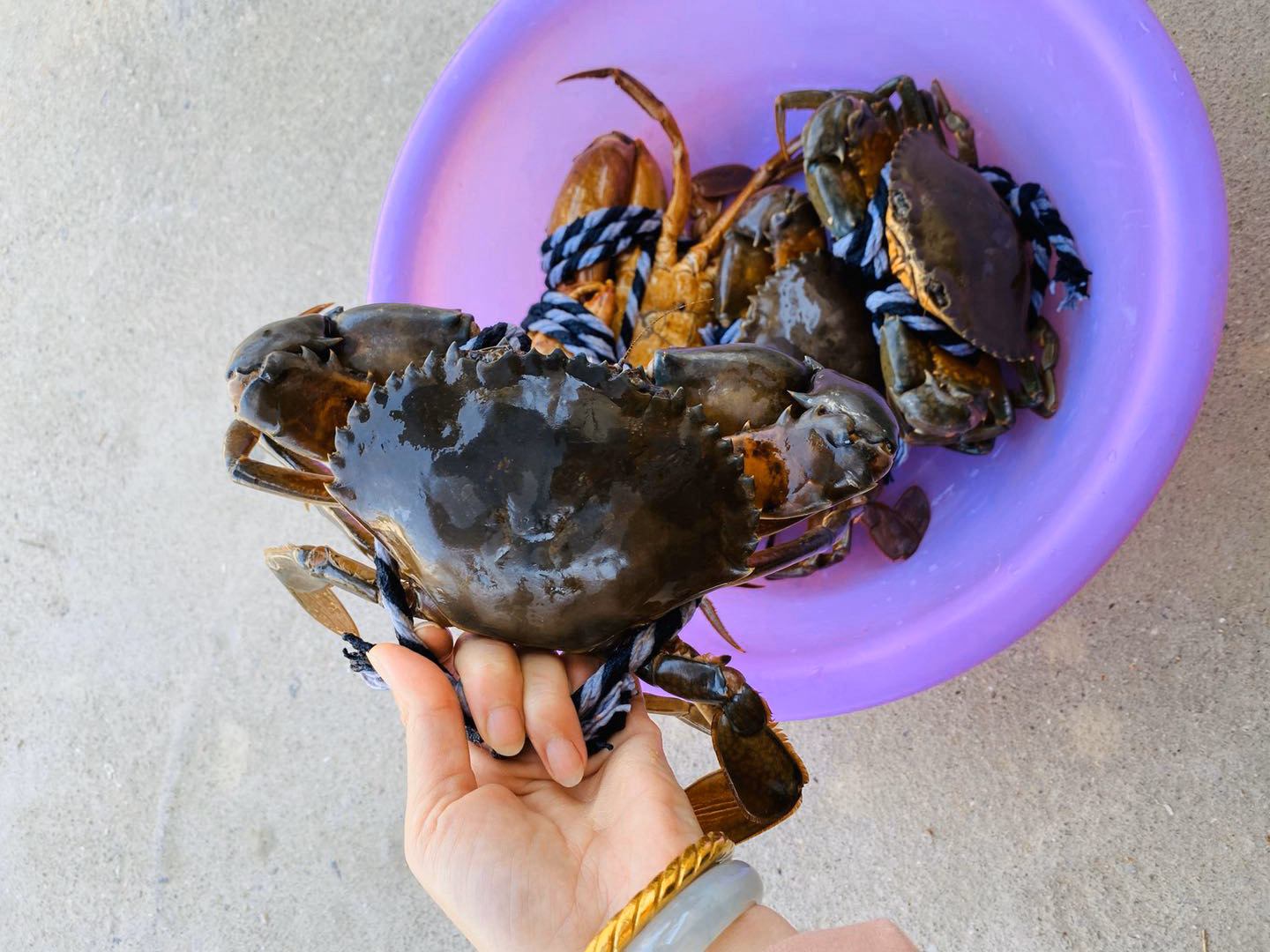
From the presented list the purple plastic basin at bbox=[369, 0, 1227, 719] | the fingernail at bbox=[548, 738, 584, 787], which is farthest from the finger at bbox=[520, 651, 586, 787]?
the purple plastic basin at bbox=[369, 0, 1227, 719]

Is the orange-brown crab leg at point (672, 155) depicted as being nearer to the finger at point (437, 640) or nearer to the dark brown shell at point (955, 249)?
the dark brown shell at point (955, 249)

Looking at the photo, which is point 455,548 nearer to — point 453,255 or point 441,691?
point 441,691

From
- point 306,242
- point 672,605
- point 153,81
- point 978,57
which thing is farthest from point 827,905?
point 153,81

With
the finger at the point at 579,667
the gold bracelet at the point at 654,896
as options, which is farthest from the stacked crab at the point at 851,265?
the gold bracelet at the point at 654,896

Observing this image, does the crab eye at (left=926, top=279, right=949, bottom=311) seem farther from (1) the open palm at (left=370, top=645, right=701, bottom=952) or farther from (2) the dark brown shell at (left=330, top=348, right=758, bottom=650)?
(1) the open palm at (left=370, top=645, right=701, bottom=952)

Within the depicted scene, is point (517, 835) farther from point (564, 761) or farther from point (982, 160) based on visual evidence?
point (982, 160)

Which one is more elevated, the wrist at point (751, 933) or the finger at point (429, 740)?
the finger at point (429, 740)
